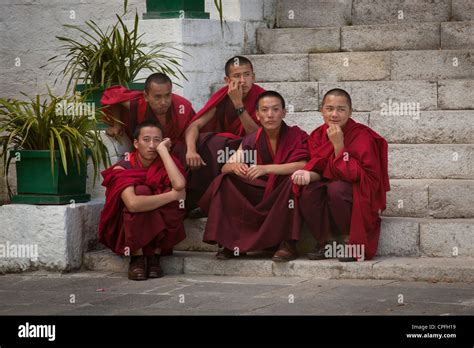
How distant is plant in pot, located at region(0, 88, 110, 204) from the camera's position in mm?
8078

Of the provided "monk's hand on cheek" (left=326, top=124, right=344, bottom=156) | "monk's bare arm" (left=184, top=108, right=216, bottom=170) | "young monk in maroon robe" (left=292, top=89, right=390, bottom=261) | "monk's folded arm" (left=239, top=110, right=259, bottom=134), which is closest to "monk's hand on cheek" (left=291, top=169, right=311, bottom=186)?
"young monk in maroon robe" (left=292, top=89, right=390, bottom=261)

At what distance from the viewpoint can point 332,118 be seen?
7695 mm

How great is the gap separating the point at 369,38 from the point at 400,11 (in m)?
0.59

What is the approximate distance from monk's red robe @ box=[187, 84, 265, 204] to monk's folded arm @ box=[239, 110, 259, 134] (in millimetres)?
59

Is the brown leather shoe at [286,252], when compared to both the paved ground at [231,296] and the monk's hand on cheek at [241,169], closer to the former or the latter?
the paved ground at [231,296]

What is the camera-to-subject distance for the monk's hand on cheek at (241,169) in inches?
306

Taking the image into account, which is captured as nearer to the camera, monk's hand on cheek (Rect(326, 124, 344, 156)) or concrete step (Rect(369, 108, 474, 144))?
monk's hand on cheek (Rect(326, 124, 344, 156))

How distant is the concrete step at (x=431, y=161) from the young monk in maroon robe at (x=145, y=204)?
170cm

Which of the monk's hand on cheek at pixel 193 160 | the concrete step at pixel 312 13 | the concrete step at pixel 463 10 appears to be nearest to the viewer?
the monk's hand on cheek at pixel 193 160

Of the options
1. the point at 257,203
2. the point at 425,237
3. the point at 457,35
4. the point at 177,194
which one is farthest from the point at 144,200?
the point at 457,35

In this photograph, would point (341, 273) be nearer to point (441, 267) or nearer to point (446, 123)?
point (441, 267)
